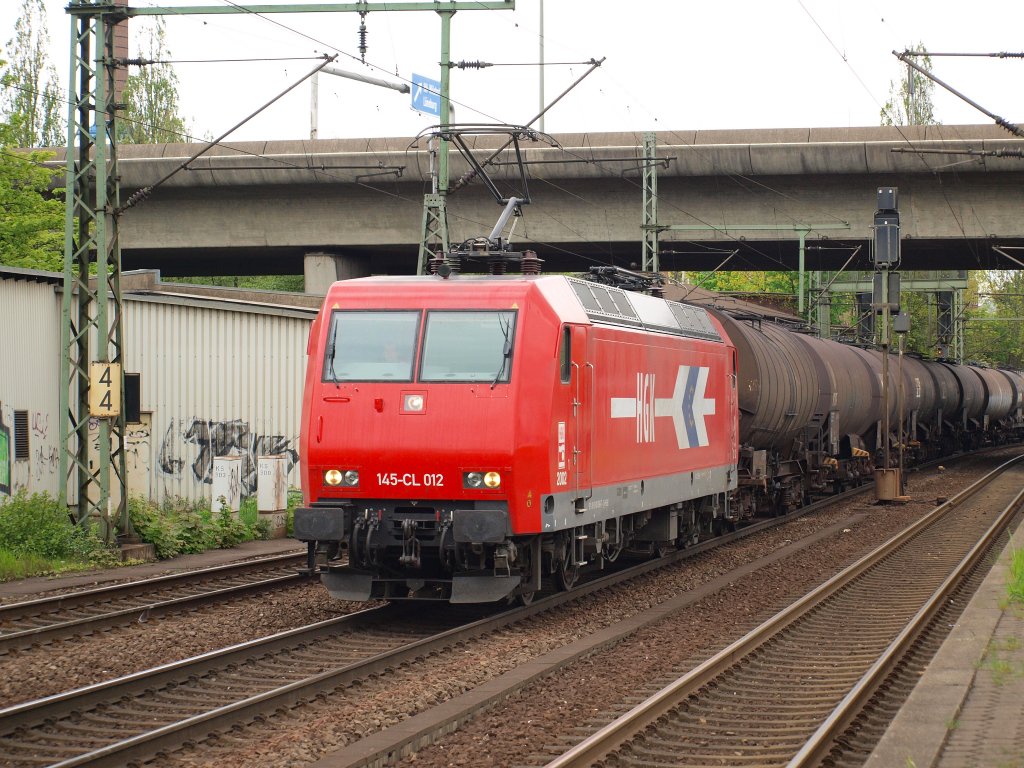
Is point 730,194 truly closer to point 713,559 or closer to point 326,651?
point 713,559

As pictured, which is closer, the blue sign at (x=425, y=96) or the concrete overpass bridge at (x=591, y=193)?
the blue sign at (x=425, y=96)

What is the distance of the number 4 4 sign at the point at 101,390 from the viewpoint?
16906mm

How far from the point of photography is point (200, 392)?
74.0 feet

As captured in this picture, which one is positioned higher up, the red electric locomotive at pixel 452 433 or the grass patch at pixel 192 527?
the red electric locomotive at pixel 452 433

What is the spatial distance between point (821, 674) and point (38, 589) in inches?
349

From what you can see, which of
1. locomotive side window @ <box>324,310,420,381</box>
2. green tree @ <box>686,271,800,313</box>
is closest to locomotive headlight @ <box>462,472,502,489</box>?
locomotive side window @ <box>324,310,420,381</box>

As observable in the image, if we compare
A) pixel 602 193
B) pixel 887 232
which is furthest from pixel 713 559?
pixel 602 193

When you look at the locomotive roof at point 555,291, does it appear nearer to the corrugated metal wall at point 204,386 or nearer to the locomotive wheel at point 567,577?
the locomotive wheel at point 567,577

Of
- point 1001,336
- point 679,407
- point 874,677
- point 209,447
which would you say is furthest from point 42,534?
point 1001,336

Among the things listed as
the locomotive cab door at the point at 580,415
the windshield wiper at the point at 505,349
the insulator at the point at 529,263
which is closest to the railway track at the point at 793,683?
the locomotive cab door at the point at 580,415

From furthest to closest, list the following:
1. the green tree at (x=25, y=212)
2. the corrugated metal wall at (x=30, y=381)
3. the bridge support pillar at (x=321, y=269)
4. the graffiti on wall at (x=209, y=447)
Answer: the bridge support pillar at (x=321, y=269), the green tree at (x=25, y=212), the graffiti on wall at (x=209, y=447), the corrugated metal wall at (x=30, y=381)

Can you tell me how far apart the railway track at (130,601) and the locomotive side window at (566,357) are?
4.43 meters

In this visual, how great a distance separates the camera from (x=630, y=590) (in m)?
14.6

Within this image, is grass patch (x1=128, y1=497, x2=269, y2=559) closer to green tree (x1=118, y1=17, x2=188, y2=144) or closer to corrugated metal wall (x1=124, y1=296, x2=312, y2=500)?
corrugated metal wall (x1=124, y1=296, x2=312, y2=500)
